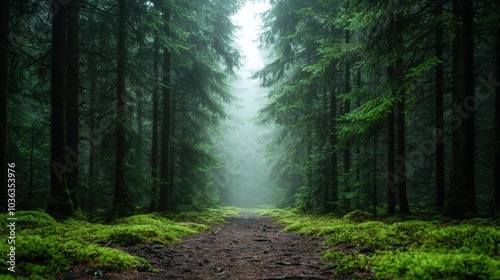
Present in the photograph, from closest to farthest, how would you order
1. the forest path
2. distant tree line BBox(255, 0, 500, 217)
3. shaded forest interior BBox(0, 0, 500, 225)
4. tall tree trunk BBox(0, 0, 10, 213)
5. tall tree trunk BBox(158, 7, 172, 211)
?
the forest path, distant tree line BBox(255, 0, 500, 217), shaded forest interior BBox(0, 0, 500, 225), tall tree trunk BBox(0, 0, 10, 213), tall tree trunk BBox(158, 7, 172, 211)

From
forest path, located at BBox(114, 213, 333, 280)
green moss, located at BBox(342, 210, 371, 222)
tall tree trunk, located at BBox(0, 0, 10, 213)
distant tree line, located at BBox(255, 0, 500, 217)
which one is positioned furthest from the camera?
green moss, located at BBox(342, 210, 371, 222)

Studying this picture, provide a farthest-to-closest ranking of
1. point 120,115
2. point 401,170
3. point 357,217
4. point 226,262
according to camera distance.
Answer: point 357,217
point 401,170
point 120,115
point 226,262

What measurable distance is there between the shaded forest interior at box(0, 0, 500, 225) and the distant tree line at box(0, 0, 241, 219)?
0.21ft

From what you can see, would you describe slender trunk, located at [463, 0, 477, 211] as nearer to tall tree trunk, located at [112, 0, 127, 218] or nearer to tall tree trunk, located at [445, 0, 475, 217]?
tall tree trunk, located at [445, 0, 475, 217]

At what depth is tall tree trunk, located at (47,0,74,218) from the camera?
8094mm

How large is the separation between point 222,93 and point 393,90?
12479 millimetres

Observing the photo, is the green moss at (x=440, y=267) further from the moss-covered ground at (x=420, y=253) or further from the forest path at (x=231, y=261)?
the forest path at (x=231, y=261)

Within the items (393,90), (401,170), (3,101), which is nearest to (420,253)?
(393,90)

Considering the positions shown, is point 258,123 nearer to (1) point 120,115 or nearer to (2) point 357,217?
(2) point 357,217

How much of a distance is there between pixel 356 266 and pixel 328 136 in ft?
38.8

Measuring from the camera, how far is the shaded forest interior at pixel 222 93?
26.2 ft

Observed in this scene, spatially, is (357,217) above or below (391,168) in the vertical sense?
below

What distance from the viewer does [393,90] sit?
8.11 m

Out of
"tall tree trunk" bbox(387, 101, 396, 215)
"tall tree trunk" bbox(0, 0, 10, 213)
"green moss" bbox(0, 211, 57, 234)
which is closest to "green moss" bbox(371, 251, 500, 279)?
"green moss" bbox(0, 211, 57, 234)
